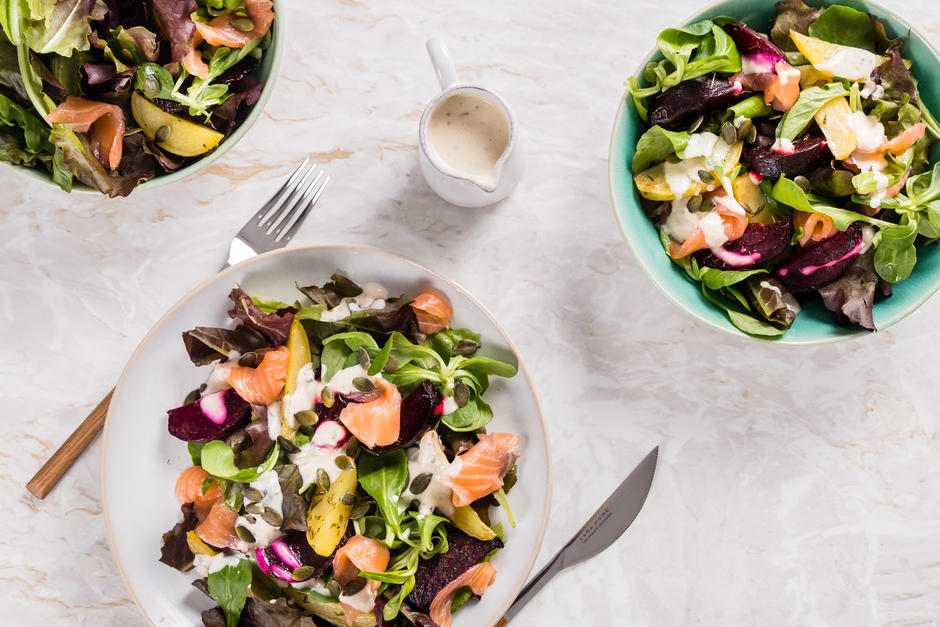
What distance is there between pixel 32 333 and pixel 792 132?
1.83 metres

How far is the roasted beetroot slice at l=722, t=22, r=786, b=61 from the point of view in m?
1.55

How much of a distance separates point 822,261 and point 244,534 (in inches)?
52.0

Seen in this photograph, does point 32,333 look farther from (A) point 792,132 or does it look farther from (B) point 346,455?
(A) point 792,132

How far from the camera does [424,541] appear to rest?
5.14 ft

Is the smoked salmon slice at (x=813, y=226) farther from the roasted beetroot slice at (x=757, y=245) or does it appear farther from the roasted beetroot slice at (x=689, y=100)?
the roasted beetroot slice at (x=689, y=100)

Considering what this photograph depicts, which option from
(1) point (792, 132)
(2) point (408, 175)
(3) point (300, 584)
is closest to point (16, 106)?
(2) point (408, 175)

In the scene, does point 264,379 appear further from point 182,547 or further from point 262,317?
point 182,547

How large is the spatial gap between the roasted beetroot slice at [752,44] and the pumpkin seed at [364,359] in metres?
0.99

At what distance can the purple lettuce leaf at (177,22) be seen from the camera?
4.85 ft

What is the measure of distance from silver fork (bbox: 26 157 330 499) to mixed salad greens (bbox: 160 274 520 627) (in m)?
0.23

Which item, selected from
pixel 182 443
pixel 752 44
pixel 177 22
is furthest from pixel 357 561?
pixel 752 44

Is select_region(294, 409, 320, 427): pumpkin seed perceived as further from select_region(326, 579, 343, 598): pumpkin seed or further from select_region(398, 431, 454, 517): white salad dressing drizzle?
select_region(326, 579, 343, 598): pumpkin seed

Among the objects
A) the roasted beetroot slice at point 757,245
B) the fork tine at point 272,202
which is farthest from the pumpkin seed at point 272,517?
the roasted beetroot slice at point 757,245

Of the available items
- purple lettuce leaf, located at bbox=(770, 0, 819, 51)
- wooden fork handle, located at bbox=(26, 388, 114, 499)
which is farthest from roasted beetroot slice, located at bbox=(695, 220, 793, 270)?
wooden fork handle, located at bbox=(26, 388, 114, 499)
